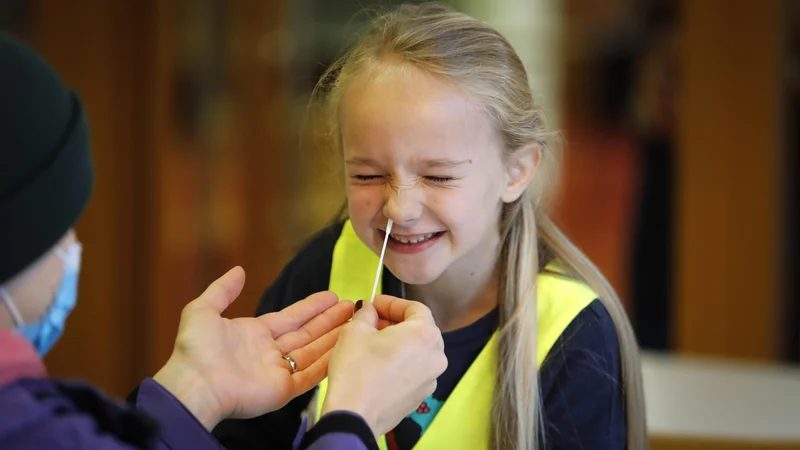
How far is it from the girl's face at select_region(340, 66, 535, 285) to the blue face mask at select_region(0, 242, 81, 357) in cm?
36

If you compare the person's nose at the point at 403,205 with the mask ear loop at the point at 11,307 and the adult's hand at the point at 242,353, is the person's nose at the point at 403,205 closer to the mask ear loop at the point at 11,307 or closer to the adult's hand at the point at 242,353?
the adult's hand at the point at 242,353

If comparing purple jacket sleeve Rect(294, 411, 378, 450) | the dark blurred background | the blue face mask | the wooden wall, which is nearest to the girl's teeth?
purple jacket sleeve Rect(294, 411, 378, 450)

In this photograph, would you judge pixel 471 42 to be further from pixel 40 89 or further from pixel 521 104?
pixel 40 89

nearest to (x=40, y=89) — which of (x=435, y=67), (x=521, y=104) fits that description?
(x=435, y=67)

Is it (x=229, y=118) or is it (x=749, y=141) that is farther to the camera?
(x=229, y=118)

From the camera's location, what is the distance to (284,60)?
2.94 m

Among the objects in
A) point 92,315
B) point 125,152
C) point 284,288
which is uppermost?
point 284,288

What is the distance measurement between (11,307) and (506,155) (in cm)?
62

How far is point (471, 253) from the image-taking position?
3.90 ft

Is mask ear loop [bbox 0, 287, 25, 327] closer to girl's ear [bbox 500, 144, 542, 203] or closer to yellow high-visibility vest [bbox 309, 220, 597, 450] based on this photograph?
yellow high-visibility vest [bbox 309, 220, 597, 450]

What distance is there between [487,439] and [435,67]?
47 centimetres

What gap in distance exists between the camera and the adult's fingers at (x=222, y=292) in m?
0.95

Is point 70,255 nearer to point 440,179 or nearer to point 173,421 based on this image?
point 173,421

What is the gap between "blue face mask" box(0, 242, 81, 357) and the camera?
80cm
